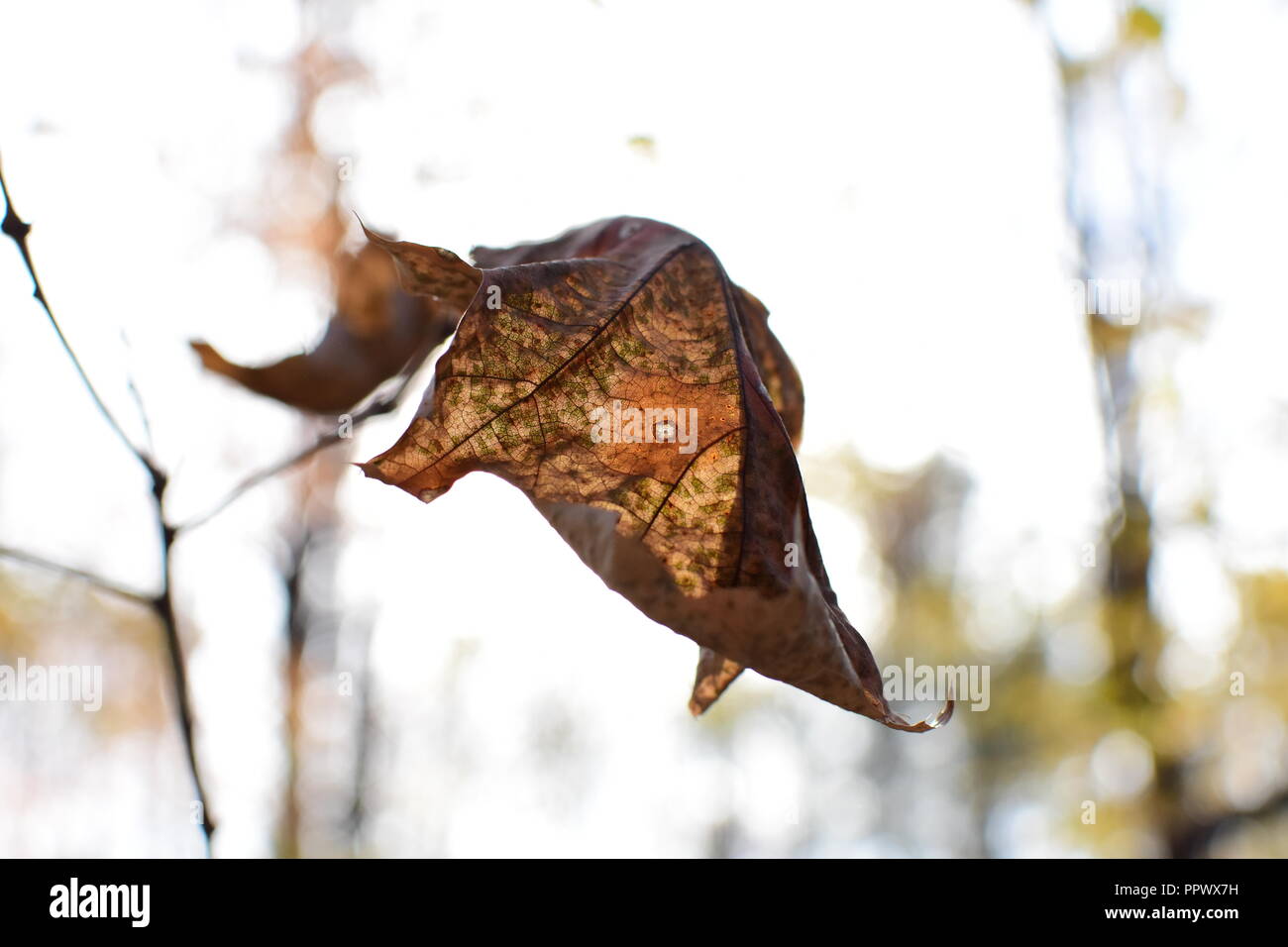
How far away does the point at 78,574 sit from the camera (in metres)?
1.36

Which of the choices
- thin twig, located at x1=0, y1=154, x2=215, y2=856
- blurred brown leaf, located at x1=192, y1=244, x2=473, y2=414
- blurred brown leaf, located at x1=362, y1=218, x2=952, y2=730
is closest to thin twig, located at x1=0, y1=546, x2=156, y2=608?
thin twig, located at x1=0, y1=154, x2=215, y2=856

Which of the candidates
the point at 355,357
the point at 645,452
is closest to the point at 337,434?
the point at 355,357

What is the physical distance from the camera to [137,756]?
70.7 ft

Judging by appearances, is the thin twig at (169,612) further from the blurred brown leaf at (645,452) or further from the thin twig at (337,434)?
the blurred brown leaf at (645,452)

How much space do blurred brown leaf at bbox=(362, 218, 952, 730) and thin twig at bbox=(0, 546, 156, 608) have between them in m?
0.80

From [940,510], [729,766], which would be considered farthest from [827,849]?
[940,510]

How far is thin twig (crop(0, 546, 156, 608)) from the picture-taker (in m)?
1.33

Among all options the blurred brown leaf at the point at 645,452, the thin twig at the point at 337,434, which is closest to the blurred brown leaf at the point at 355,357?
the thin twig at the point at 337,434

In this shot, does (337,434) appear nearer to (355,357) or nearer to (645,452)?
(355,357)

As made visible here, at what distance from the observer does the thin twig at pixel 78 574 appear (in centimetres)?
133

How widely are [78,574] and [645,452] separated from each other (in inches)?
41.1

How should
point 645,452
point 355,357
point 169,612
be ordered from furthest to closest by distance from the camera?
1. point 355,357
2. point 169,612
3. point 645,452

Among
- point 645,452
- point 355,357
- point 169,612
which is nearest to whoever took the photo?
point 645,452
